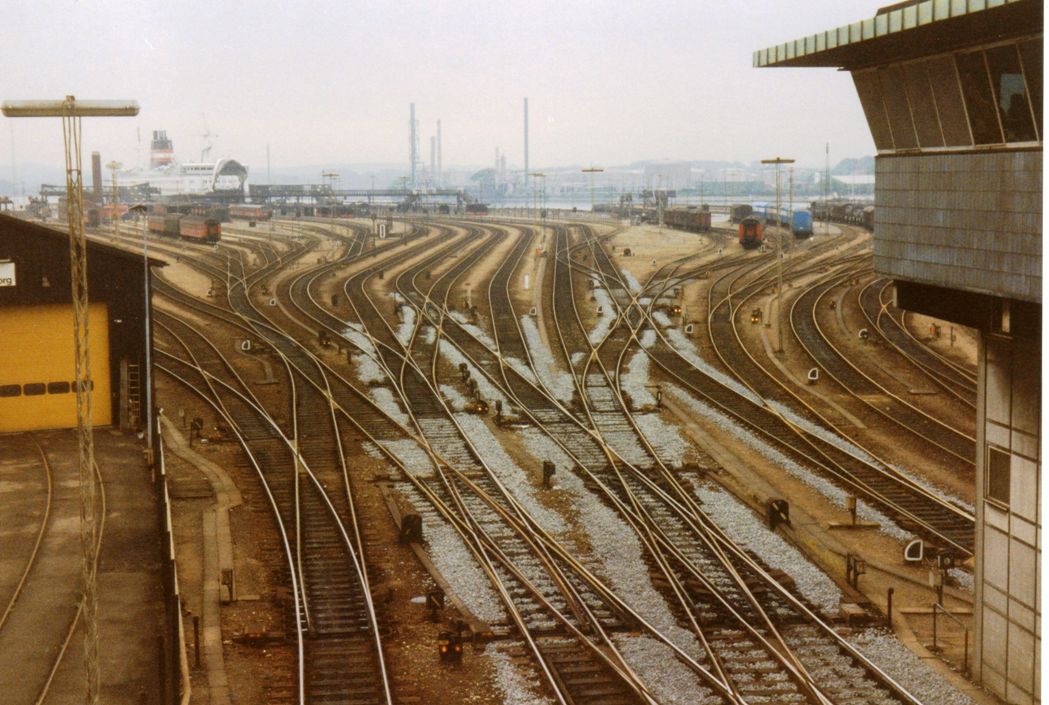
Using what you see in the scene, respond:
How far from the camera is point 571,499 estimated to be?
2131 centimetres

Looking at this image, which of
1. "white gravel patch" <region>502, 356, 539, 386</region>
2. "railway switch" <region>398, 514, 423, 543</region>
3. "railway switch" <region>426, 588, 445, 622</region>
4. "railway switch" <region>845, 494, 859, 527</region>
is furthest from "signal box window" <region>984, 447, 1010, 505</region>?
"white gravel patch" <region>502, 356, 539, 386</region>

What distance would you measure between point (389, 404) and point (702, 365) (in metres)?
9.34

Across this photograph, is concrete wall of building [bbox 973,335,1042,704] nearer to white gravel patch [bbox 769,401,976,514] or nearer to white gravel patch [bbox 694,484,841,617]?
white gravel patch [bbox 694,484,841,617]

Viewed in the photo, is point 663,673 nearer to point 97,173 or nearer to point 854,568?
point 854,568

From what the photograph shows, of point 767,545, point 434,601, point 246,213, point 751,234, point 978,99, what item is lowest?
point 767,545

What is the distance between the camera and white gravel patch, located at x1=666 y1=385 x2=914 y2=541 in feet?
65.8

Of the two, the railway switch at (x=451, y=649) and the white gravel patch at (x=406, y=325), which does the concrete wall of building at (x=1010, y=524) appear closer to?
the railway switch at (x=451, y=649)

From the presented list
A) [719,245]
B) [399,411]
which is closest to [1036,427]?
[399,411]

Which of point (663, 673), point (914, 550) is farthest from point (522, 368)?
point (663, 673)

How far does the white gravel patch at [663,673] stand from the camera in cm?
1323

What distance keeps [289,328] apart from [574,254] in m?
29.6

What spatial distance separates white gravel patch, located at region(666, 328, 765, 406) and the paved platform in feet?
45.2

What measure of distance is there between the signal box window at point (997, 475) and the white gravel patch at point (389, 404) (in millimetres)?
15094

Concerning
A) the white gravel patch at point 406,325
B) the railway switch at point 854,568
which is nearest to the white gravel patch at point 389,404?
the white gravel patch at point 406,325
